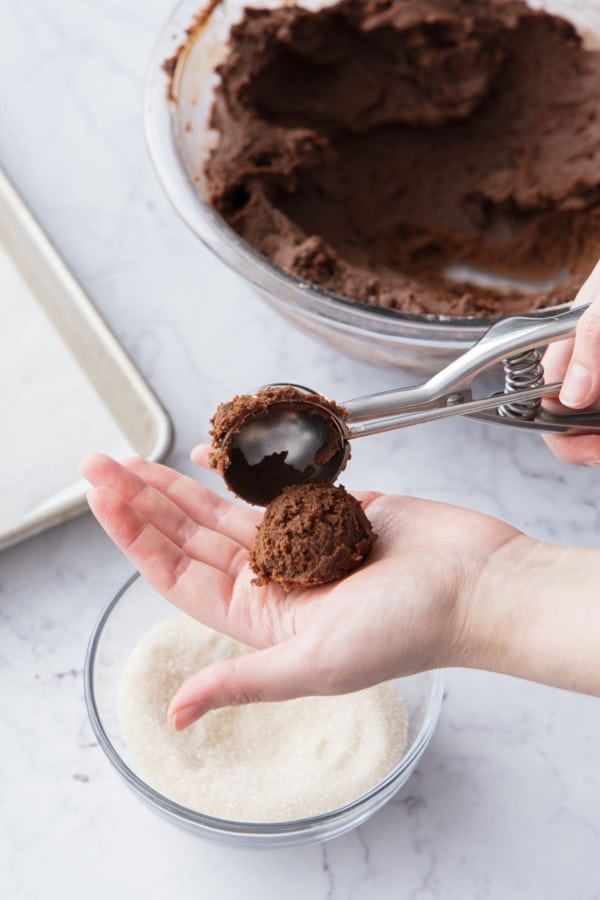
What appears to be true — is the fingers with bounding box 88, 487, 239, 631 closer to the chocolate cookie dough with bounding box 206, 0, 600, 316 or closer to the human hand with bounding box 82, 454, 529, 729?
the human hand with bounding box 82, 454, 529, 729

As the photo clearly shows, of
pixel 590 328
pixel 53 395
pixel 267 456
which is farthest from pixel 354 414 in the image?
pixel 53 395

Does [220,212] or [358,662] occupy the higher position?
[220,212]

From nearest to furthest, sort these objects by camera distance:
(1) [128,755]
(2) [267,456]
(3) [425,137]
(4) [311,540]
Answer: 1. (4) [311,540]
2. (2) [267,456]
3. (1) [128,755]
4. (3) [425,137]

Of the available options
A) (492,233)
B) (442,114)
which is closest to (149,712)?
(492,233)

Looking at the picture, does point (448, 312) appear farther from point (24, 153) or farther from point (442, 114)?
point (24, 153)

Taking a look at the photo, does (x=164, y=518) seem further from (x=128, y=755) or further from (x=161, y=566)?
(x=128, y=755)

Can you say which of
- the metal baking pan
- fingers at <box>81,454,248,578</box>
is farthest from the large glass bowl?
fingers at <box>81,454,248,578</box>
